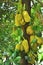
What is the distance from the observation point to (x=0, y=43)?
0.81m

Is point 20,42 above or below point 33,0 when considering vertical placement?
below

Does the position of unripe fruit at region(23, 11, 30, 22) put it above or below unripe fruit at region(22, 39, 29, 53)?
above

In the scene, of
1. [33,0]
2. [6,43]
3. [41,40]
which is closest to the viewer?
[41,40]

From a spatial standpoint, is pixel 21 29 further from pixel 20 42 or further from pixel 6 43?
pixel 6 43

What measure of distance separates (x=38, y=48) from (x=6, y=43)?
239 mm

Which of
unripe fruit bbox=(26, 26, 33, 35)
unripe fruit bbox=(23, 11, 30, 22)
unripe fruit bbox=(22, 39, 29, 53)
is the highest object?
unripe fruit bbox=(23, 11, 30, 22)

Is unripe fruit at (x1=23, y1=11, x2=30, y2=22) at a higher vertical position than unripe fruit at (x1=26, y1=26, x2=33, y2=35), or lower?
higher

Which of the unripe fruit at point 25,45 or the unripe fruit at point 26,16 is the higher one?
the unripe fruit at point 26,16

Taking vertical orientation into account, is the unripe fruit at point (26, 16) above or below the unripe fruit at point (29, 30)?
above

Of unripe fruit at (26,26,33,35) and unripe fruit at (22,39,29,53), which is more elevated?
unripe fruit at (26,26,33,35)

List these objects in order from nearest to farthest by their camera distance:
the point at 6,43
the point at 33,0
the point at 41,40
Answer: the point at 41,40
the point at 33,0
the point at 6,43

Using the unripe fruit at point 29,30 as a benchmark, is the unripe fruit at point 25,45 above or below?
below

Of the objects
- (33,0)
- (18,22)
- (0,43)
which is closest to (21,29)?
(18,22)

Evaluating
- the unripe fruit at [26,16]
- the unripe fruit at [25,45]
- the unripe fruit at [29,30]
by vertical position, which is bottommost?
the unripe fruit at [25,45]
